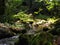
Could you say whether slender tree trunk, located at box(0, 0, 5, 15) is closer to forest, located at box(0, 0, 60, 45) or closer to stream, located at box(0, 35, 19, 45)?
forest, located at box(0, 0, 60, 45)

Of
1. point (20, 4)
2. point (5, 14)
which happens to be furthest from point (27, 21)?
point (20, 4)

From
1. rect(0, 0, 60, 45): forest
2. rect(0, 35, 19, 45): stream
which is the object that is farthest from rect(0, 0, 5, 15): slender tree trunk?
rect(0, 35, 19, 45): stream

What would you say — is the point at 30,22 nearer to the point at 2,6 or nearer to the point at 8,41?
the point at 2,6

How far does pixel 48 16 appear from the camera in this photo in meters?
26.8

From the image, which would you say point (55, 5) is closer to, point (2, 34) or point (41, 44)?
point (2, 34)

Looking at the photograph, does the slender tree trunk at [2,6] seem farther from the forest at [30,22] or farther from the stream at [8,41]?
the stream at [8,41]

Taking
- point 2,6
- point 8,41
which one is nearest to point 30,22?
point 2,6

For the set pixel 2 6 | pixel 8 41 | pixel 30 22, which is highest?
pixel 2 6

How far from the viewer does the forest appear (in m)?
11.1

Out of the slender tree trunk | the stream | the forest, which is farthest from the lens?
the slender tree trunk

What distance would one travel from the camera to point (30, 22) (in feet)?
76.3

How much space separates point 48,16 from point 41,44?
1780cm

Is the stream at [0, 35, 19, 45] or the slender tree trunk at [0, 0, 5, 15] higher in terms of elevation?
the slender tree trunk at [0, 0, 5, 15]

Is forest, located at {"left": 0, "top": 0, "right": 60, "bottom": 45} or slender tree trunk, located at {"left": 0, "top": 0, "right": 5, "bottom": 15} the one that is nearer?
forest, located at {"left": 0, "top": 0, "right": 60, "bottom": 45}
